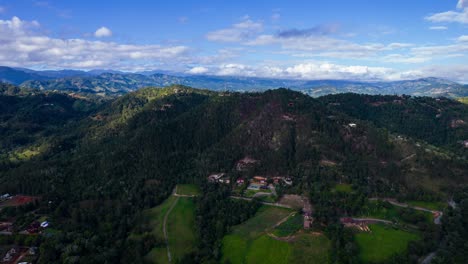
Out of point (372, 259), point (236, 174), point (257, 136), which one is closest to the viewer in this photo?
point (372, 259)

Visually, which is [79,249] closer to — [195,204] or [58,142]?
[195,204]

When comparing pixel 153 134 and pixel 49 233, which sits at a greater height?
pixel 153 134

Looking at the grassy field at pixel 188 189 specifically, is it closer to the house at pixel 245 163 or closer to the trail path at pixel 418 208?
the house at pixel 245 163

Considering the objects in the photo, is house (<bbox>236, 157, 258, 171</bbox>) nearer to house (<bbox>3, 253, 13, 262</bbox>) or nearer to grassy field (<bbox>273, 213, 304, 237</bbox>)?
grassy field (<bbox>273, 213, 304, 237</bbox>)

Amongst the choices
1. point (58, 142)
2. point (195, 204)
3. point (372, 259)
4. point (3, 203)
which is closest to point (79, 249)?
point (195, 204)

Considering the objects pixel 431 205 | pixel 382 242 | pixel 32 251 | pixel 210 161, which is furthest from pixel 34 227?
pixel 431 205

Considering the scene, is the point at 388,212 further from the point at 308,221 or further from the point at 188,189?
the point at 188,189

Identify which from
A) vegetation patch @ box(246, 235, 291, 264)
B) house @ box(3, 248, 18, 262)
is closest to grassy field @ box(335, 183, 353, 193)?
vegetation patch @ box(246, 235, 291, 264)
